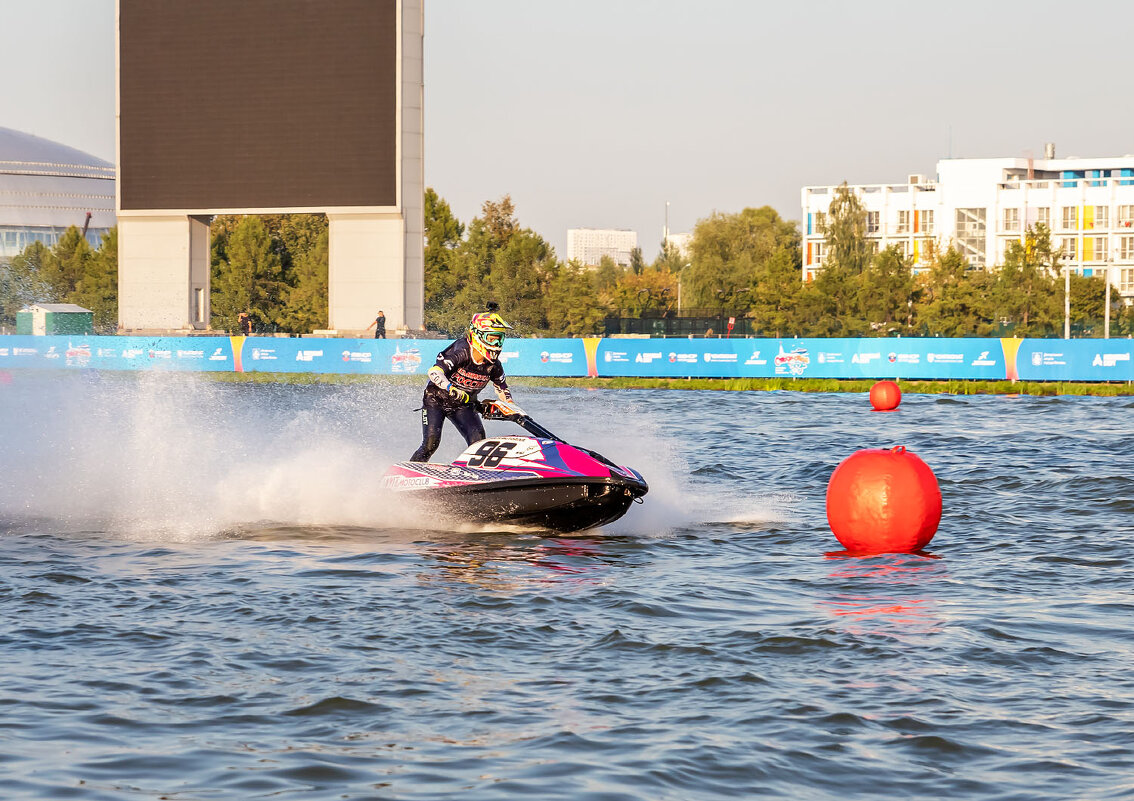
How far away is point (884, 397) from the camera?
3450 centimetres

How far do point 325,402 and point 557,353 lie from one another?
12.9m

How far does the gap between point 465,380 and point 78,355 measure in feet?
125

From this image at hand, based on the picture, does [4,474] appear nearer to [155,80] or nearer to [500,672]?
[500,672]

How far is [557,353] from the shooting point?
47656mm

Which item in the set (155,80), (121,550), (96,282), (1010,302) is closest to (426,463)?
(121,550)

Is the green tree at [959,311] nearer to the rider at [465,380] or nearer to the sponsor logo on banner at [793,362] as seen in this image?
the sponsor logo on banner at [793,362]

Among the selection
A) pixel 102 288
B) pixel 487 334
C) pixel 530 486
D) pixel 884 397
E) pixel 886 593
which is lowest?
pixel 886 593

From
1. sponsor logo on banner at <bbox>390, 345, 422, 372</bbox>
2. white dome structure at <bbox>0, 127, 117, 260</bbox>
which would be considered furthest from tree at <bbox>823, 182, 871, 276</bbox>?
white dome structure at <bbox>0, 127, 117, 260</bbox>

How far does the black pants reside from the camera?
1572 cm

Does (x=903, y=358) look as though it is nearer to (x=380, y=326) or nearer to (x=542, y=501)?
(x=380, y=326)

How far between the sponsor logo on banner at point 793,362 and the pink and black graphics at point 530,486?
31.6m

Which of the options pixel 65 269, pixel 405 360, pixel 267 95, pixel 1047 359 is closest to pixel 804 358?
pixel 1047 359

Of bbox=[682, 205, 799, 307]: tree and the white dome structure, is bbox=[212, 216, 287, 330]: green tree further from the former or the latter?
the white dome structure

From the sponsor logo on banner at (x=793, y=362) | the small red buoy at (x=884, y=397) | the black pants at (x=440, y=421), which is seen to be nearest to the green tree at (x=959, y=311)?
the sponsor logo on banner at (x=793, y=362)
